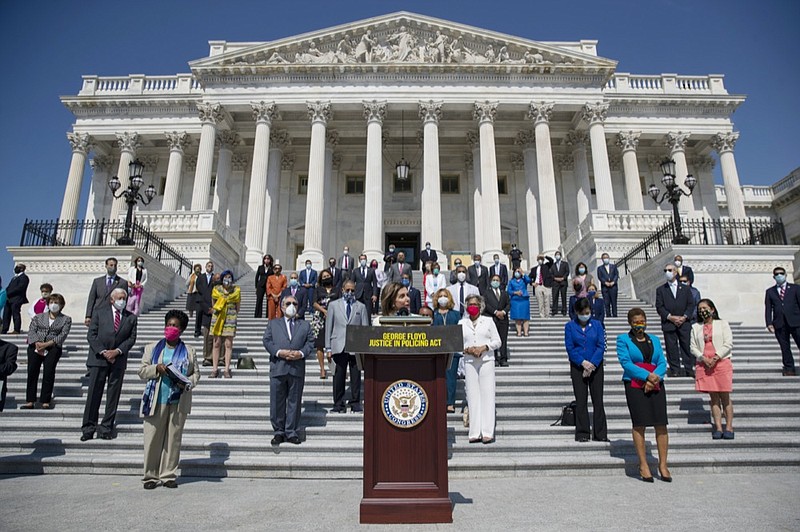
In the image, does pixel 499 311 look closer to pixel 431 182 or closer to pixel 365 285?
pixel 365 285

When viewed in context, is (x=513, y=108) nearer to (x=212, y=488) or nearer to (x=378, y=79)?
(x=378, y=79)

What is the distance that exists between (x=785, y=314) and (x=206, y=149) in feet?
90.4

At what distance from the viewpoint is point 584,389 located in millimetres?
7160

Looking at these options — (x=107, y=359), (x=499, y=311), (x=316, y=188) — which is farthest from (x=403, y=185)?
(x=107, y=359)

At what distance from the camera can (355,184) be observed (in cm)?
3519

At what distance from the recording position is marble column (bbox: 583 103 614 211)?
27234mm

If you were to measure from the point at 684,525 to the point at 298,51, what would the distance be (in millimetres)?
31057

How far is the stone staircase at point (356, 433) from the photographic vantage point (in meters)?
6.38

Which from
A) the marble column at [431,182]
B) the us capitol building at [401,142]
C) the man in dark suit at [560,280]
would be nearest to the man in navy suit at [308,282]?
the man in dark suit at [560,280]

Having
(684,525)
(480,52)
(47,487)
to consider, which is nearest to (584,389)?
(684,525)

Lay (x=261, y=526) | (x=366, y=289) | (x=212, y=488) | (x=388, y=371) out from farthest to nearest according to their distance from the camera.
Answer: (x=366, y=289) < (x=212, y=488) < (x=388, y=371) < (x=261, y=526)

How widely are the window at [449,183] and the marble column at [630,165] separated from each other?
10994mm

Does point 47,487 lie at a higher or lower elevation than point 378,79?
lower

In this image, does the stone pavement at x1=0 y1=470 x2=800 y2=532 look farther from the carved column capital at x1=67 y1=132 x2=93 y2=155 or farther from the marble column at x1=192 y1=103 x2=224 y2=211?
the carved column capital at x1=67 y1=132 x2=93 y2=155
